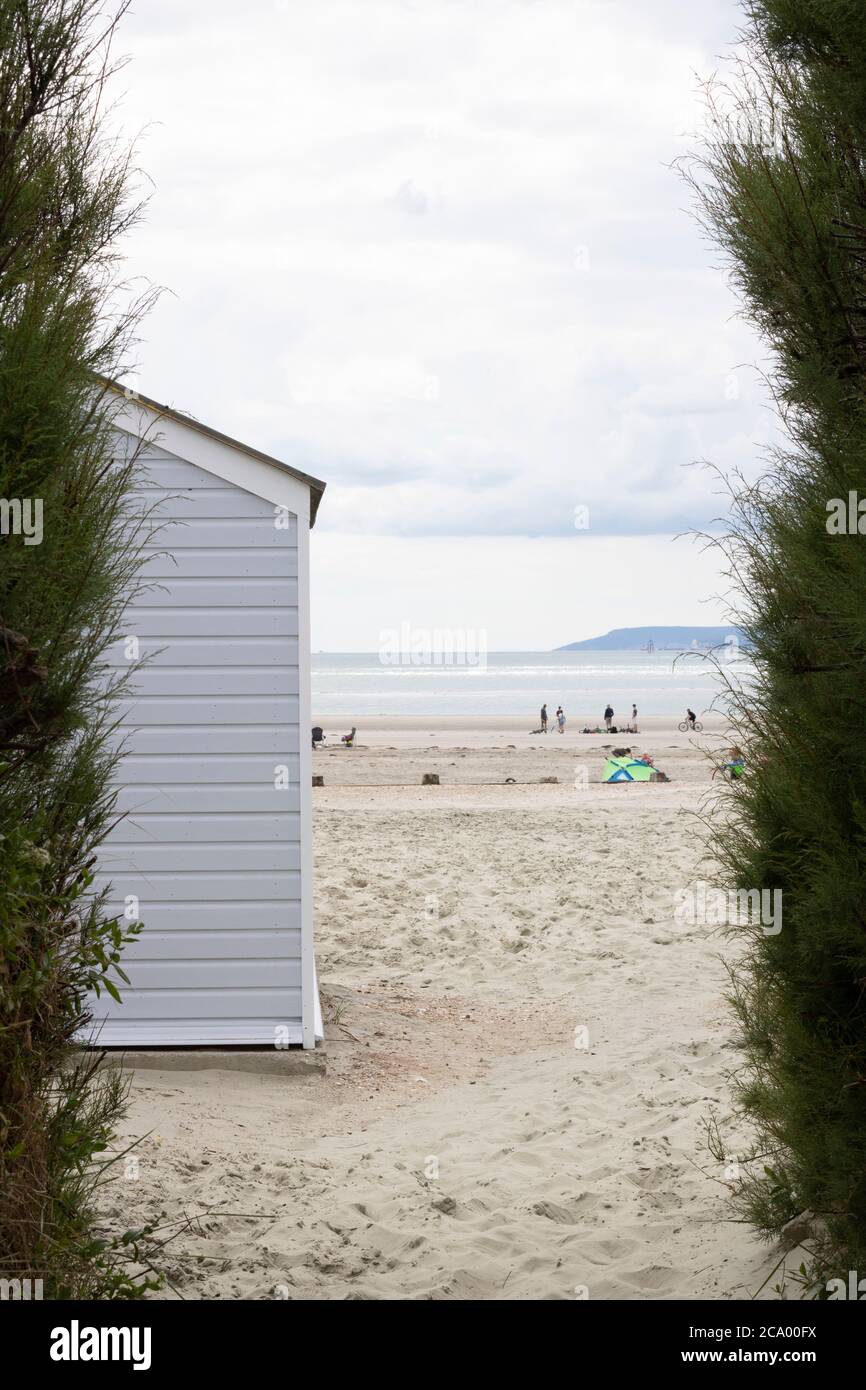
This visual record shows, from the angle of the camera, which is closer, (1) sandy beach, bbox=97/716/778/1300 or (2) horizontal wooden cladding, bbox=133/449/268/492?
(1) sandy beach, bbox=97/716/778/1300

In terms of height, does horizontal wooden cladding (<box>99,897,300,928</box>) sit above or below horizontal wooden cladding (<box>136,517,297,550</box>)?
below

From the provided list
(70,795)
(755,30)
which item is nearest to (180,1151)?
(70,795)

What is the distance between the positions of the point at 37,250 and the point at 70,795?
181 centimetres

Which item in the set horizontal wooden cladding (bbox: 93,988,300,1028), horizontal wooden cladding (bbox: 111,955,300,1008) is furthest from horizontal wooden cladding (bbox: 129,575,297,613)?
horizontal wooden cladding (bbox: 93,988,300,1028)

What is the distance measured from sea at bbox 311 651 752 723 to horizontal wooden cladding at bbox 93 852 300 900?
112 ft

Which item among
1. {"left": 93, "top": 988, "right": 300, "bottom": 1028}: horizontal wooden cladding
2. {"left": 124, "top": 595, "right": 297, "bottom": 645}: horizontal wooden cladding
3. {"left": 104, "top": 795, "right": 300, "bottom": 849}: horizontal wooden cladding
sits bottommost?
{"left": 93, "top": 988, "right": 300, "bottom": 1028}: horizontal wooden cladding

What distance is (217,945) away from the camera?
7.53 m

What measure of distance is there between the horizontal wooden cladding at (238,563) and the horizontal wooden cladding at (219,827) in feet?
4.76

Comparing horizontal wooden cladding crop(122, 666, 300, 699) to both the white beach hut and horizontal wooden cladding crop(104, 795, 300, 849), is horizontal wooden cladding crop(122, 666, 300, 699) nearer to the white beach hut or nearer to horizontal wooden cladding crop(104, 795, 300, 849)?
the white beach hut

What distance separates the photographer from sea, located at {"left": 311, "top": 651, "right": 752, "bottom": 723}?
220ft

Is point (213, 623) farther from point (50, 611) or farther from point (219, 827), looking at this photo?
point (50, 611)

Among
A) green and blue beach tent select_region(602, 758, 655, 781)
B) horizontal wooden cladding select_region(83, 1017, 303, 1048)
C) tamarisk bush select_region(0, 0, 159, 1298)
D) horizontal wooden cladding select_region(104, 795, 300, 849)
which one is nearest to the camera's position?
tamarisk bush select_region(0, 0, 159, 1298)

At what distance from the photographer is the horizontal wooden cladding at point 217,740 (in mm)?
7602

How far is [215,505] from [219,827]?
2.08 metres
